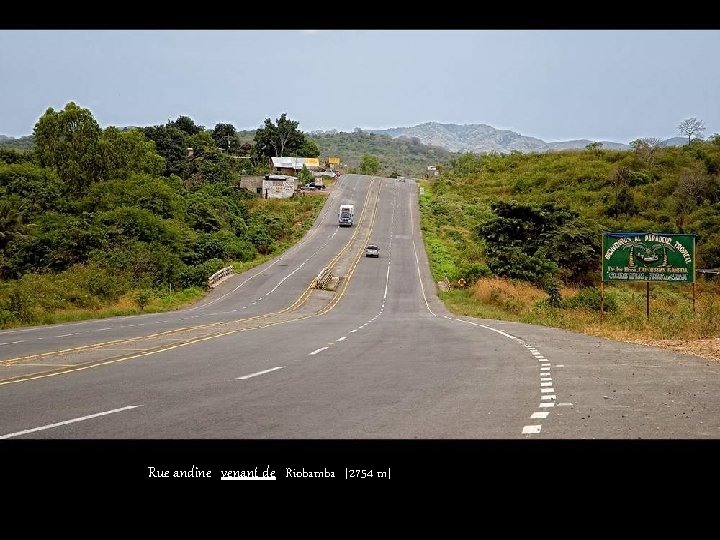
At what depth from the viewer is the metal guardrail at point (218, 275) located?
192 feet

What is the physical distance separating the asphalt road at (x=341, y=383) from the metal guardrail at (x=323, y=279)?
867 inches

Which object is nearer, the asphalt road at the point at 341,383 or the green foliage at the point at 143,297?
the asphalt road at the point at 341,383

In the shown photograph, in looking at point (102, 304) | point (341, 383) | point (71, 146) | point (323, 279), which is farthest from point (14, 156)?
point (341, 383)

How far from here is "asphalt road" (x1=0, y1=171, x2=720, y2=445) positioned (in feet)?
35.3

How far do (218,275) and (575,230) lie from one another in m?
28.8

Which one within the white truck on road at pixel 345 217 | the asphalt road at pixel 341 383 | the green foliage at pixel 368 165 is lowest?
the asphalt road at pixel 341 383

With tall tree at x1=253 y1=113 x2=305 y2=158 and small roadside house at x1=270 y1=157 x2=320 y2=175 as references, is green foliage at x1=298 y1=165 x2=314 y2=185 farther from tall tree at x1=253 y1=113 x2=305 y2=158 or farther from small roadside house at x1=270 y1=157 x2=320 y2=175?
tall tree at x1=253 y1=113 x2=305 y2=158

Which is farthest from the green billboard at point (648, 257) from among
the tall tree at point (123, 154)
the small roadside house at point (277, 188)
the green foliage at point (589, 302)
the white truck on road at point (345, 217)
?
the small roadside house at point (277, 188)

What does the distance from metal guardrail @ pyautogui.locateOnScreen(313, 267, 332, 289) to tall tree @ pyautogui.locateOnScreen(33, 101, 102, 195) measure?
32.3m

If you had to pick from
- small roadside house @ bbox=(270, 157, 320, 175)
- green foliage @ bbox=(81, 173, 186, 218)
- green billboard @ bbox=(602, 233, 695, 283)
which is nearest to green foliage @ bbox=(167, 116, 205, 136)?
small roadside house @ bbox=(270, 157, 320, 175)

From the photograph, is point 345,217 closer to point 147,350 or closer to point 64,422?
point 147,350

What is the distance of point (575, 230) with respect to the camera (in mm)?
61250
